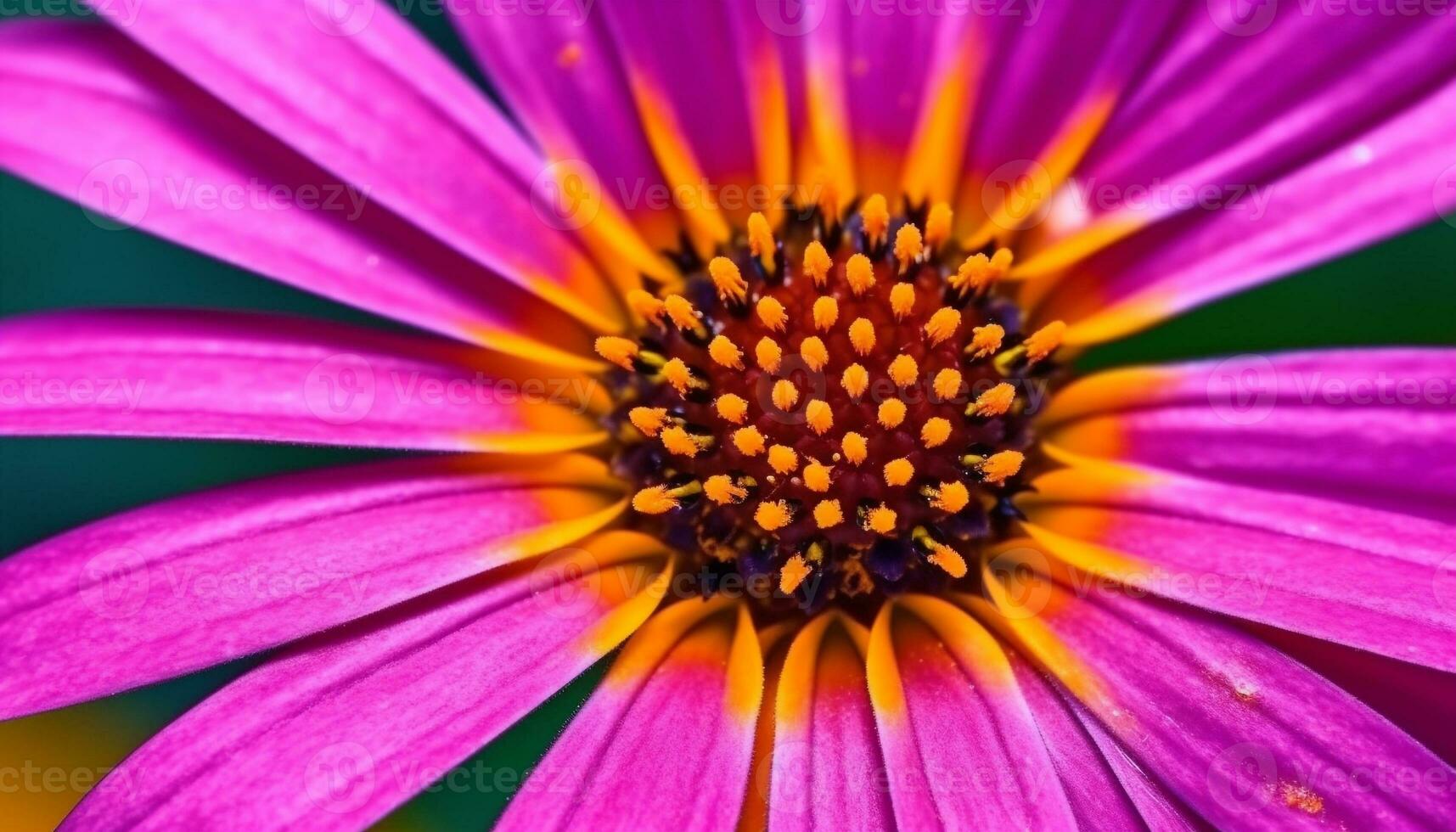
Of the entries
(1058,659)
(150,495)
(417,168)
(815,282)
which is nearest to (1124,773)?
(1058,659)

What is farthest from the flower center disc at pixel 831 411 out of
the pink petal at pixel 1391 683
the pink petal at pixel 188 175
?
the pink petal at pixel 1391 683

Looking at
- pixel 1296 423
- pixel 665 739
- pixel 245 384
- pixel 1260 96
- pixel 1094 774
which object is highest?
pixel 1260 96

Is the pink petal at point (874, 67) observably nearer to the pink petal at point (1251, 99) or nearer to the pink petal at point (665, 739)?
the pink petal at point (1251, 99)

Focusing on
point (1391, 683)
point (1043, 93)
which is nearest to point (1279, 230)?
point (1043, 93)

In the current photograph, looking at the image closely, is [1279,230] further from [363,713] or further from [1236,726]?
[363,713]

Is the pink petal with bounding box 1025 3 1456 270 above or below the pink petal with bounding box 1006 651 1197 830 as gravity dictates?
above

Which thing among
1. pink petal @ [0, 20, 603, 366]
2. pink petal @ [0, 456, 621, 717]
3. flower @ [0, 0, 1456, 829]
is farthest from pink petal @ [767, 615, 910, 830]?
pink petal @ [0, 20, 603, 366]

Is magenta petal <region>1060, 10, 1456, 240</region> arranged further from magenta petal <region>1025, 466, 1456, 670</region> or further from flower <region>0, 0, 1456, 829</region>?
magenta petal <region>1025, 466, 1456, 670</region>
